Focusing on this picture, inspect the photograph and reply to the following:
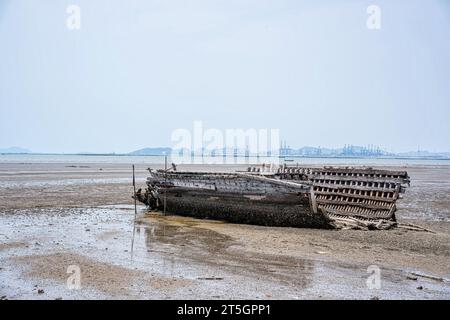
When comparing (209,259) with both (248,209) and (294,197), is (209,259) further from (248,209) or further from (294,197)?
(248,209)

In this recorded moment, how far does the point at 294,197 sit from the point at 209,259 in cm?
558

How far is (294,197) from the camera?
1555 cm

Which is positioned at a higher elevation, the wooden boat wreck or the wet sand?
the wooden boat wreck

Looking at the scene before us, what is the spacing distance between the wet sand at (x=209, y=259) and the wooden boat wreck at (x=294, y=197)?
0.71 metres

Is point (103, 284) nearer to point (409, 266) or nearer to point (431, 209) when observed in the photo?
point (409, 266)

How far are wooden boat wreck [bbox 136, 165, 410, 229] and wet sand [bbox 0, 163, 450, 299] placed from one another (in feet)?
2.33

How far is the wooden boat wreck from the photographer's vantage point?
15.6 meters

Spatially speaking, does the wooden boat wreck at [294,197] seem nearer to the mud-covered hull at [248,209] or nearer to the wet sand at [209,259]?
the mud-covered hull at [248,209]

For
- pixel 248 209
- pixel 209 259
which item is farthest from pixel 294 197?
pixel 209 259

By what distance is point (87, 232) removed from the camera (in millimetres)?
14852

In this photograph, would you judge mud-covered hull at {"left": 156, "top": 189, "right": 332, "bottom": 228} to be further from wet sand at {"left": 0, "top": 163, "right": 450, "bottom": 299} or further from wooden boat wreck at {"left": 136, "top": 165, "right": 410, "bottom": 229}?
wet sand at {"left": 0, "top": 163, "right": 450, "bottom": 299}

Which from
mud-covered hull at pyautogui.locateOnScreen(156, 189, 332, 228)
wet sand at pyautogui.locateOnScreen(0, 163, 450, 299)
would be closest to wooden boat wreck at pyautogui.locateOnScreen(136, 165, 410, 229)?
mud-covered hull at pyautogui.locateOnScreen(156, 189, 332, 228)

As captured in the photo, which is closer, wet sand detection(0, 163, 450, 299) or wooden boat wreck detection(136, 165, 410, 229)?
wet sand detection(0, 163, 450, 299)
